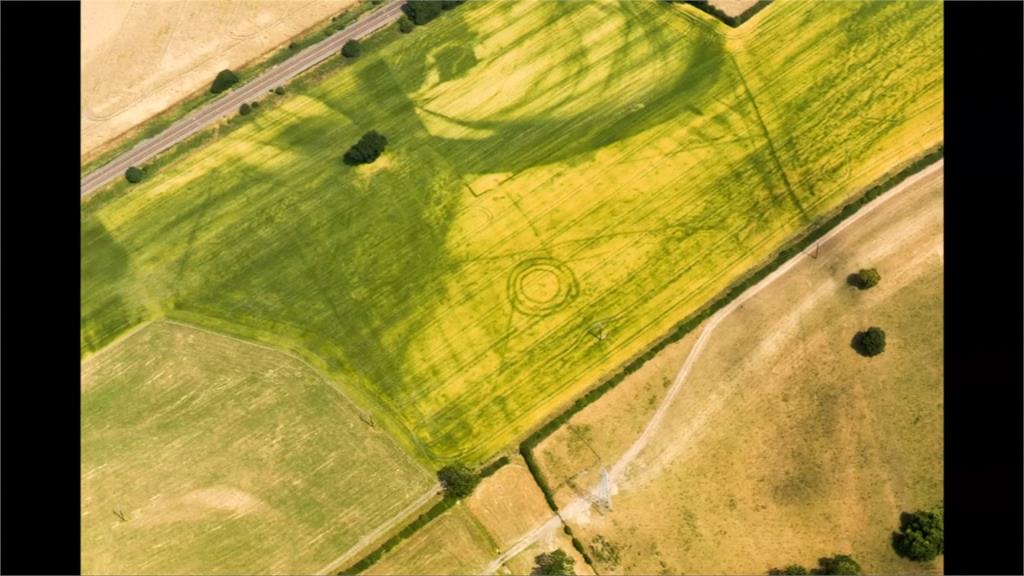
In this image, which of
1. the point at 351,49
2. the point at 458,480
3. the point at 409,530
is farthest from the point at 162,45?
the point at 409,530

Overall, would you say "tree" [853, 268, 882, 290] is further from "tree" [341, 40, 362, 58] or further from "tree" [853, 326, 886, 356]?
"tree" [341, 40, 362, 58]

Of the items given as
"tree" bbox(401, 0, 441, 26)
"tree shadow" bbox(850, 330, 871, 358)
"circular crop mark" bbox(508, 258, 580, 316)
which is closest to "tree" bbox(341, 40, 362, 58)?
"tree" bbox(401, 0, 441, 26)

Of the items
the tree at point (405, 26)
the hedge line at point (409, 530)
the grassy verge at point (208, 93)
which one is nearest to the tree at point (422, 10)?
the tree at point (405, 26)

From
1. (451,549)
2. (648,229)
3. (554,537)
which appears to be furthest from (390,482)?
(648,229)

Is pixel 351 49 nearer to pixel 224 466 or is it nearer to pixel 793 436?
pixel 224 466

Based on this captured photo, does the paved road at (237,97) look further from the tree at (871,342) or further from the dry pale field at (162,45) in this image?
the tree at (871,342)

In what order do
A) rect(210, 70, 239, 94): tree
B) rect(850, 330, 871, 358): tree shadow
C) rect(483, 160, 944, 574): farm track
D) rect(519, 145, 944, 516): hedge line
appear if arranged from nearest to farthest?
rect(483, 160, 944, 574): farm track < rect(519, 145, 944, 516): hedge line < rect(850, 330, 871, 358): tree shadow < rect(210, 70, 239, 94): tree
